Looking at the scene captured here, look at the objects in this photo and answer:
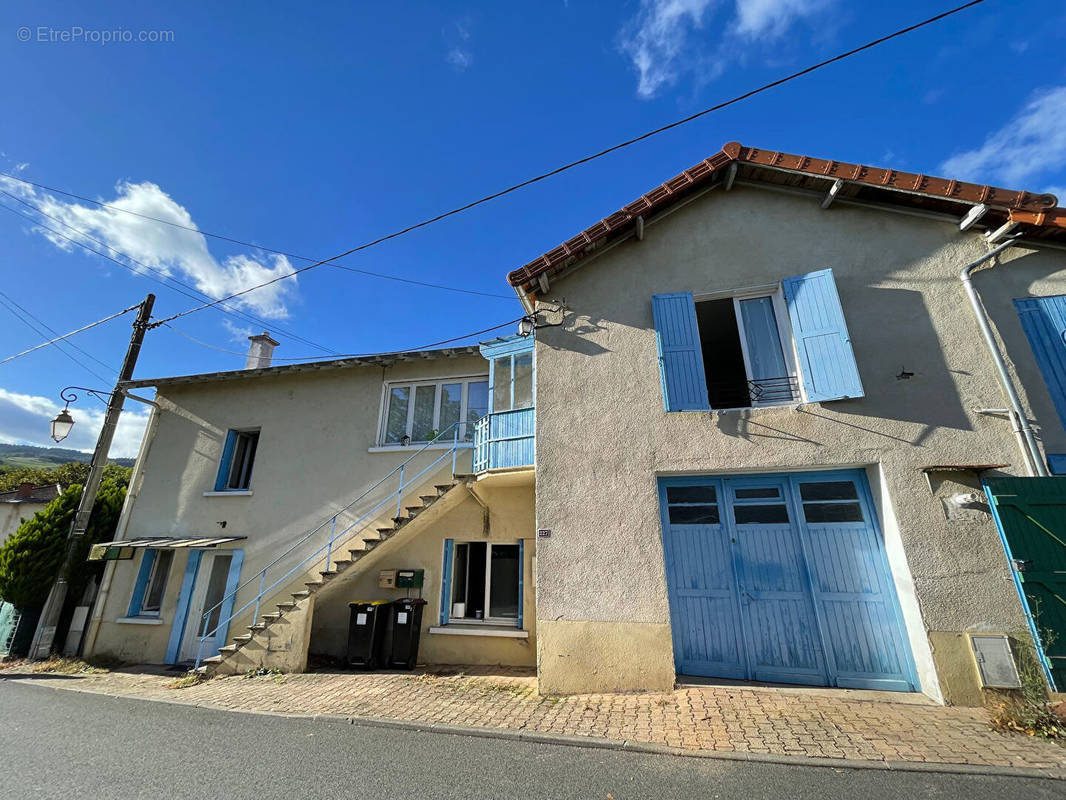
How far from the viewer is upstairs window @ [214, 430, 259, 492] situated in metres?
10.5

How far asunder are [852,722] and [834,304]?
493 cm

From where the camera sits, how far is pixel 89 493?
9984mm

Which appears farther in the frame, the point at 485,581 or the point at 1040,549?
the point at 485,581

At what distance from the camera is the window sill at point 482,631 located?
768cm

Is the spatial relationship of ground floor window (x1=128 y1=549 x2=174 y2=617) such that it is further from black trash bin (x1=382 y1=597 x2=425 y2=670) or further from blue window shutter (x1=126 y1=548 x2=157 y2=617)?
black trash bin (x1=382 y1=597 x2=425 y2=670)

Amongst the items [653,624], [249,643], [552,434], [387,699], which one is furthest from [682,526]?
[249,643]

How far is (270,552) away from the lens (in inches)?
372

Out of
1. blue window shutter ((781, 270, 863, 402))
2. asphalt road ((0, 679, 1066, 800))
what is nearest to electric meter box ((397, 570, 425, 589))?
asphalt road ((0, 679, 1066, 800))

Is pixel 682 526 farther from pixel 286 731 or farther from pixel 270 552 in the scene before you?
pixel 270 552

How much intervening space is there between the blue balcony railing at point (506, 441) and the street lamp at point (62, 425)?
31.8 feet

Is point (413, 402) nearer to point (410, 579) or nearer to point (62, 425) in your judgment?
point (410, 579)

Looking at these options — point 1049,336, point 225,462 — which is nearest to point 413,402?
point 225,462

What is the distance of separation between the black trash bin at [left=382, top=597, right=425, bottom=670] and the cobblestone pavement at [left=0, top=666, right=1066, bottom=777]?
70 centimetres

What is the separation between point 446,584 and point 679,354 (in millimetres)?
6095
